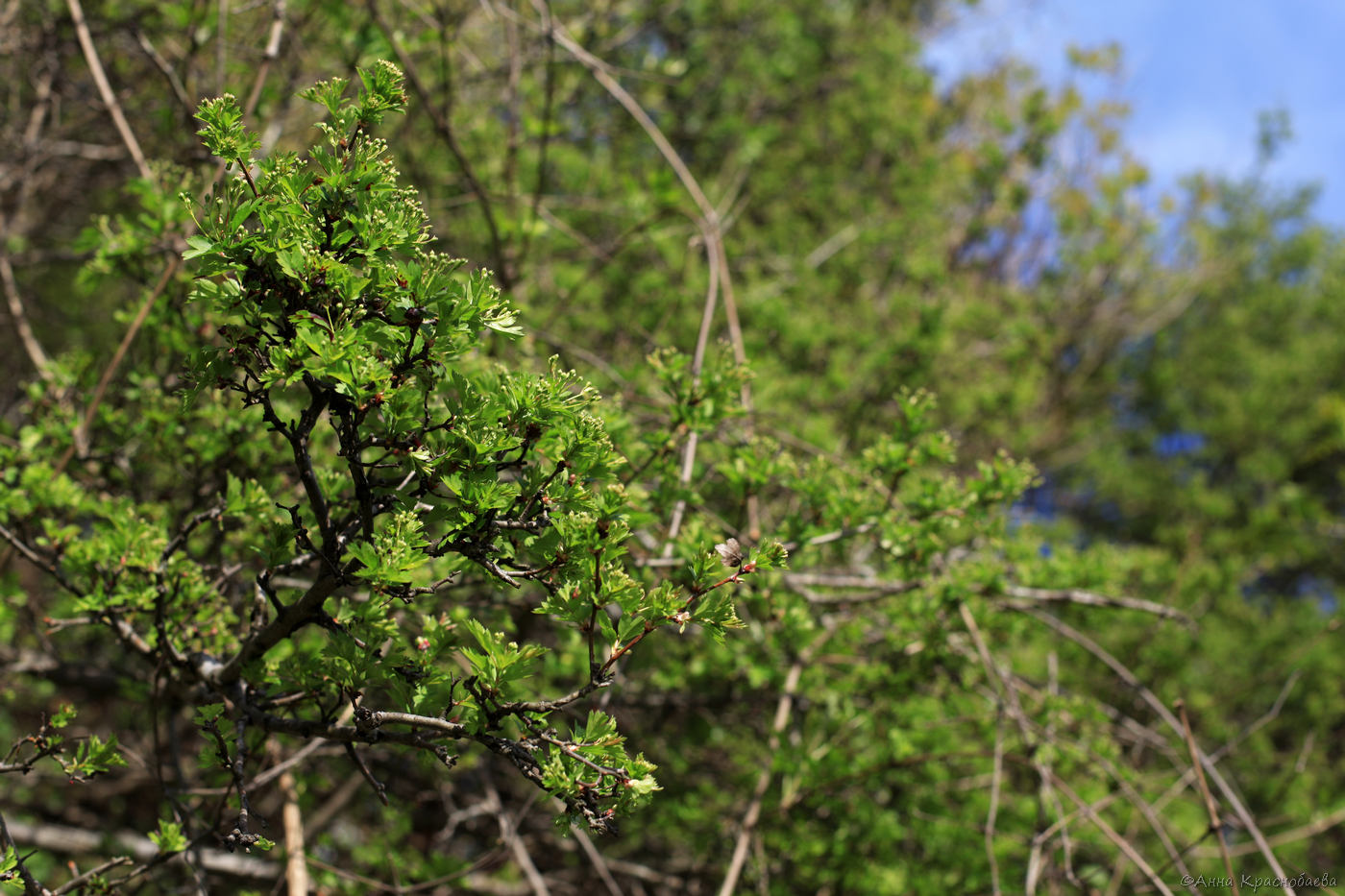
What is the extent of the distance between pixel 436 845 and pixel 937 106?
26.9 ft

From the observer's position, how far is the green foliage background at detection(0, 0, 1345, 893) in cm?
155

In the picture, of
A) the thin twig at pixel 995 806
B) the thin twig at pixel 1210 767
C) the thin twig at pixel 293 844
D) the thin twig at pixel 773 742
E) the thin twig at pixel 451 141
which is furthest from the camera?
the thin twig at pixel 773 742

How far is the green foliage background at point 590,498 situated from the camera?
5.08ft

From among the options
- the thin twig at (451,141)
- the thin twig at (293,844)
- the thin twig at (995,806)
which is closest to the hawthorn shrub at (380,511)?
the thin twig at (293,844)

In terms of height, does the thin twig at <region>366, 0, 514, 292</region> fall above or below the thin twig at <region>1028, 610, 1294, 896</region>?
above

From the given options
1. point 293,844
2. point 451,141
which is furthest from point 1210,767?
point 451,141

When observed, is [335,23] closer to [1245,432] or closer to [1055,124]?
[1055,124]

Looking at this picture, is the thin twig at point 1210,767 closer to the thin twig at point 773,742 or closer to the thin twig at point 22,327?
the thin twig at point 773,742

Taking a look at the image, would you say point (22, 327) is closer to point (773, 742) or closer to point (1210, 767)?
point (773, 742)

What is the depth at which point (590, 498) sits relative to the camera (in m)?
1.58

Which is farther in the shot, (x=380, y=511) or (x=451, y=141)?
(x=451, y=141)

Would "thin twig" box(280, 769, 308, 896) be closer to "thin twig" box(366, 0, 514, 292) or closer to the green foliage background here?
the green foliage background

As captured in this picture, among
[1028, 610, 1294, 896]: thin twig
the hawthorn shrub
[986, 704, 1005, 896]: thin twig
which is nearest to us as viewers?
the hawthorn shrub

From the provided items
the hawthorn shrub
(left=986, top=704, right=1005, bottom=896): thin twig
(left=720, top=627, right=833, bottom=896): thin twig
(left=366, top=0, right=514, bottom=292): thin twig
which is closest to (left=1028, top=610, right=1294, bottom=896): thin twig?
(left=986, top=704, right=1005, bottom=896): thin twig
